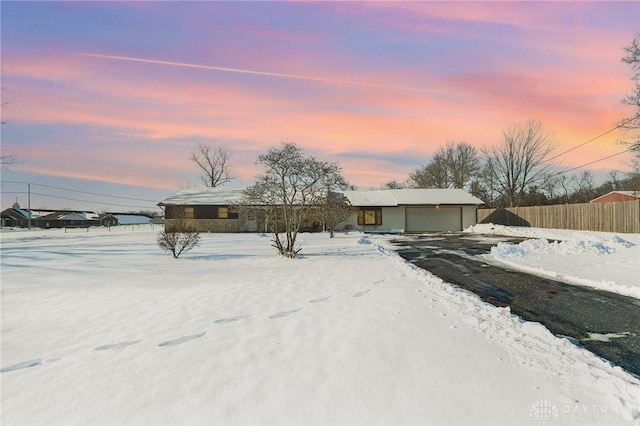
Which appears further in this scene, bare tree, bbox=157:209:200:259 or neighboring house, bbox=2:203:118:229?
neighboring house, bbox=2:203:118:229

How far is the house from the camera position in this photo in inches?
1236

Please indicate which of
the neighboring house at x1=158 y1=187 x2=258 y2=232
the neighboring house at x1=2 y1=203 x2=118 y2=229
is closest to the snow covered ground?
the neighboring house at x1=158 y1=187 x2=258 y2=232

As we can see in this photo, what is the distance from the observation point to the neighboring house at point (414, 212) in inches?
1304

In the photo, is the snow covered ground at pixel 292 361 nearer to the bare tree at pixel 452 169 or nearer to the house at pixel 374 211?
the house at pixel 374 211

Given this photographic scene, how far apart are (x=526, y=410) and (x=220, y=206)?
30860 millimetres

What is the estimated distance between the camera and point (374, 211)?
110ft

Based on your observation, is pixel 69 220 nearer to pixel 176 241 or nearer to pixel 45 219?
pixel 45 219

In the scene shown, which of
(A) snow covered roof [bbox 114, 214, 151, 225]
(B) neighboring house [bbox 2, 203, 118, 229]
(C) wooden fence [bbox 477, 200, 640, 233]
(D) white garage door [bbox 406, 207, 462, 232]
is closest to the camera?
(C) wooden fence [bbox 477, 200, 640, 233]

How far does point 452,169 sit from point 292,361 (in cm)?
5380

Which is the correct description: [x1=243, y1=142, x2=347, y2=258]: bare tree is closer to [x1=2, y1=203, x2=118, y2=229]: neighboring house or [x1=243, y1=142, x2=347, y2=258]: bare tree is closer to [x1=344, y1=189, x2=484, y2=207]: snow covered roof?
[x1=344, y1=189, x2=484, y2=207]: snow covered roof

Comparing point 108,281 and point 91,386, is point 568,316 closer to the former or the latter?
point 91,386

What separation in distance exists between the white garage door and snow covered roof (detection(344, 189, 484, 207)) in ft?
2.73

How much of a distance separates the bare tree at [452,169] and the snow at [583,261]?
38.9 m

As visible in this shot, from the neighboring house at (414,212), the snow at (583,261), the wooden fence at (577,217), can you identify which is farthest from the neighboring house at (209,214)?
the wooden fence at (577,217)
